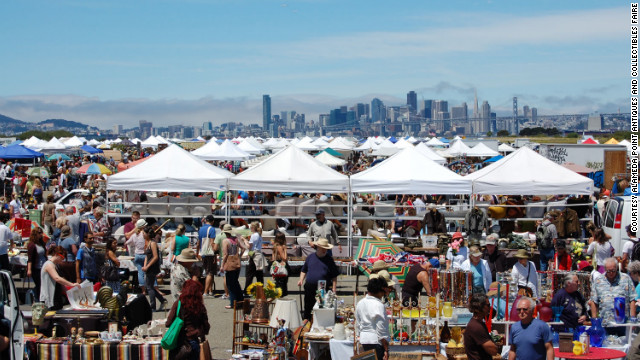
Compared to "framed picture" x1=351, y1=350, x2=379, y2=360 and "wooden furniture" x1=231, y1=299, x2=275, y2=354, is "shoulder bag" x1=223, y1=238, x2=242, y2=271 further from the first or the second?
"framed picture" x1=351, y1=350, x2=379, y2=360

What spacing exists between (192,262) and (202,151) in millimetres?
22414

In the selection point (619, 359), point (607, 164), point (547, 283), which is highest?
point (607, 164)

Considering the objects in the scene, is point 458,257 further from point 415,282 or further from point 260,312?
point 260,312

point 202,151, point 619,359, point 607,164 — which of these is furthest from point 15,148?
point 619,359

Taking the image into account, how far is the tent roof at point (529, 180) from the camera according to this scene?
607 inches

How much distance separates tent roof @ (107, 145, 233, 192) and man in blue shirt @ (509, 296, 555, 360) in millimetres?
9382

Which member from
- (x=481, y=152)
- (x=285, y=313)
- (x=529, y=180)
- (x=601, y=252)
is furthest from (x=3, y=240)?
(x=481, y=152)

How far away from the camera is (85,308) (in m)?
8.79

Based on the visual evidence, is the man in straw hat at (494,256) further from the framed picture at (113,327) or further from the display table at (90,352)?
the framed picture at (113,327)

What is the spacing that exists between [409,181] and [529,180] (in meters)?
2.67

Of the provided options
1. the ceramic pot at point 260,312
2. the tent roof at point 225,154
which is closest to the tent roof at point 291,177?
the ceramic pot at point 260,312

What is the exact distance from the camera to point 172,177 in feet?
51.0

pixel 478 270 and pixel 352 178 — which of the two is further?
pixel 352 178

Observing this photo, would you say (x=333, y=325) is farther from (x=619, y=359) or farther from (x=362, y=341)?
(x=619, y=359)
